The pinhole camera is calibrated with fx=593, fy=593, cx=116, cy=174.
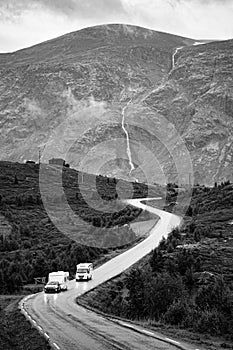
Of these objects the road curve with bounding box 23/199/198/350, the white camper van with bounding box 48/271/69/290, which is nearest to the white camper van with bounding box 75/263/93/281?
the road curve with bounding box 23/199/198/350

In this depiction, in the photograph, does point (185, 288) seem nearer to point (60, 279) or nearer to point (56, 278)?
point (60, 279)

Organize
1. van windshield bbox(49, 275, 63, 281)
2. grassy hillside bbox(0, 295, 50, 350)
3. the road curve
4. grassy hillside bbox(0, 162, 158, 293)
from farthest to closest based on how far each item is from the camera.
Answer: grassy hillside bbox(0, 162, 158, 293) → van windshield bbox(49, 275, 63, 281) → grassy hillside bbox(0, 295, 50, 350) → the road curve

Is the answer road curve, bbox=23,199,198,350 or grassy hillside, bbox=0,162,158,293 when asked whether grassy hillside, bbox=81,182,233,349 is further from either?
grassy hillside, bbox=0,162,158,293

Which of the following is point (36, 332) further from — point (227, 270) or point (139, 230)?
point (139, 230)

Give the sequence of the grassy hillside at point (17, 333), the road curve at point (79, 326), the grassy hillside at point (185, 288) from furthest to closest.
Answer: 1. the grassy hillside at point (185, 288)
2. the grassy hillside at point (17, 333)
3. the road curve at point (79, 326)

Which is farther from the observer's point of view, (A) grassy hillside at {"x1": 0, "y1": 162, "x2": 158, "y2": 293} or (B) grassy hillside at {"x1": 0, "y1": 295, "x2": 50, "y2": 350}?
(A) grassy hillside at {"x1": 0, "y1": 162, "x2": 158, "y2": 293}

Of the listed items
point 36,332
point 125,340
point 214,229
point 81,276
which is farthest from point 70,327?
point 214,229

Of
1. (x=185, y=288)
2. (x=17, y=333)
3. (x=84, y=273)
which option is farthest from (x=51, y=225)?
(x=17, y=333)

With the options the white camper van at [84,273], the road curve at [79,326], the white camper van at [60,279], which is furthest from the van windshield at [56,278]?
the white camper van at [84,273]

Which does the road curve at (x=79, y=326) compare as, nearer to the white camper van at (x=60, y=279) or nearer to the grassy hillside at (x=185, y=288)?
the white camper van at (x=60, y=279)
